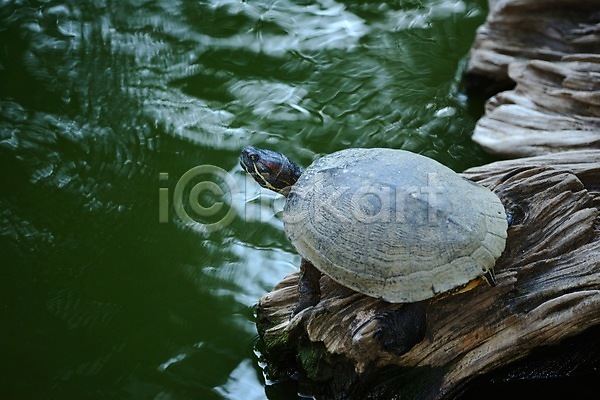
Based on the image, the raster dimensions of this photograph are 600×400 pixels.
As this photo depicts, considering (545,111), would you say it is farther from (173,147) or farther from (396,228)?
(173,147)

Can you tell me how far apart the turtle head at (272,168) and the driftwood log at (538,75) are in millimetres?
1234

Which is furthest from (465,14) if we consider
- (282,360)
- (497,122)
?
(282,360)

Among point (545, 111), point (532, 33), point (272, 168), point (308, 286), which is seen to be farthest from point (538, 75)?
point (308, 286)

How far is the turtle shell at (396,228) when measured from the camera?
7.73ft

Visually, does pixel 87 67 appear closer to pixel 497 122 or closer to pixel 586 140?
pixel 497 122

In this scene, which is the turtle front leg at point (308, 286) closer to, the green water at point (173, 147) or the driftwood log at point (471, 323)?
the driftwood log at point (471, 323)

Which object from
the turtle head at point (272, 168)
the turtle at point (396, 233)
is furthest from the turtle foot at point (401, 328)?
the turtle head at point (272, 168)

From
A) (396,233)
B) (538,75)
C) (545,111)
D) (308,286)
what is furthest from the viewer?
(538,75)

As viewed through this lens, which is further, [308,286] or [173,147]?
[173,147]

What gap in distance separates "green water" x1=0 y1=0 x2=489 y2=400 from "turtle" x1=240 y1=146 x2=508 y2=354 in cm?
59

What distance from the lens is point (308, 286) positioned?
8.43ft

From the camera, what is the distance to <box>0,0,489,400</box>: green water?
2838 millimetres

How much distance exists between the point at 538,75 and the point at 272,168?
1640 millimetres

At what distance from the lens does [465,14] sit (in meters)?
4.78
